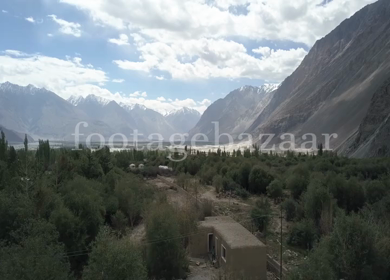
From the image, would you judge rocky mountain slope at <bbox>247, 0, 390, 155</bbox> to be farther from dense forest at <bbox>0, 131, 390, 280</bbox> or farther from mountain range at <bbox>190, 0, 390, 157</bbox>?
dense forest at <bbox>0, 131, 390, 280</bbox>

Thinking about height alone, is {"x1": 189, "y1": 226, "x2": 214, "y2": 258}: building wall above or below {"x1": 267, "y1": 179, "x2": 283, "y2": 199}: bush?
below

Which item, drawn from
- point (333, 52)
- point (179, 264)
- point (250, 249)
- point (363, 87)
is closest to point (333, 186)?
point (250, 249)

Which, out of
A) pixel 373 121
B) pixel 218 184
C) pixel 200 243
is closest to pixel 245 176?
pixel 218 184

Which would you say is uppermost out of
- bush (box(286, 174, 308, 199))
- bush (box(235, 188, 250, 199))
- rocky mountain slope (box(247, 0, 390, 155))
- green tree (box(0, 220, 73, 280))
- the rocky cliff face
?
rocky mountain slope (box(247, 0, 390, 155))

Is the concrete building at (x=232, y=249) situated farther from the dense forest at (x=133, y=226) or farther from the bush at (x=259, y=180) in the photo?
the bush at (x=259, y=180)

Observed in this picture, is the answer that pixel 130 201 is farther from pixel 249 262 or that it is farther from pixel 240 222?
pixel 249 262

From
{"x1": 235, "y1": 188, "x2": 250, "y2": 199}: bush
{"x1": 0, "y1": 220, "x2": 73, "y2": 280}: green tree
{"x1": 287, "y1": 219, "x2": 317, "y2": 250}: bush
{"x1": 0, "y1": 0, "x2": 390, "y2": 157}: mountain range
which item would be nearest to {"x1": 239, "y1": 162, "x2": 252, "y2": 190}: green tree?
{"x1": 235, "y1": 188, "x2": 250, "y2": 199}: bush

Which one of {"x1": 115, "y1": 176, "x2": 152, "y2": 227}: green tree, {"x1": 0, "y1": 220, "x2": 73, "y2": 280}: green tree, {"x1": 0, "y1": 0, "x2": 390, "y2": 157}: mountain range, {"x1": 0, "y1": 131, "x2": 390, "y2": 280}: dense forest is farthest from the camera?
{"x1": 0, "y1": 0, "x2": 390, "y2": 157}: mountain range
